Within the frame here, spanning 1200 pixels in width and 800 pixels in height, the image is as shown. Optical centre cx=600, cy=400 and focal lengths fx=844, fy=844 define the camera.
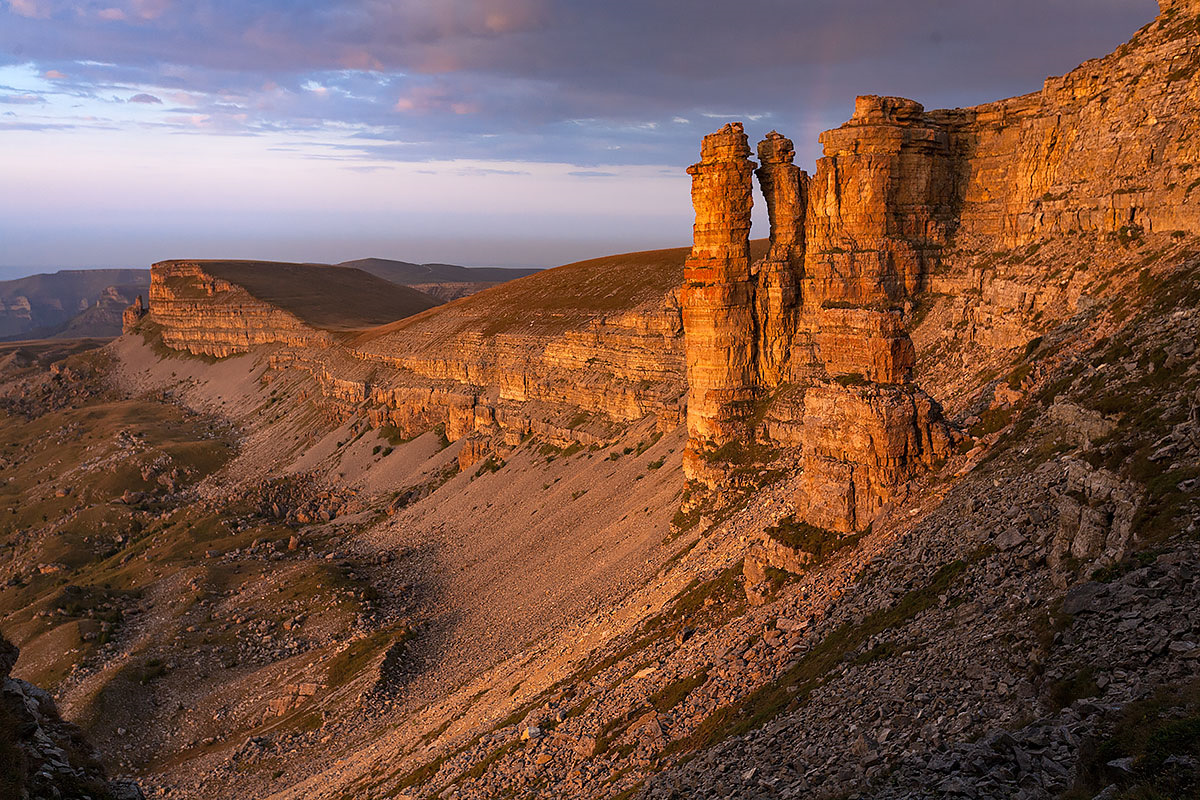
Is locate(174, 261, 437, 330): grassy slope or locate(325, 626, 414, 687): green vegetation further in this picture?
locate(174, 261, 437, 330): grassy slope

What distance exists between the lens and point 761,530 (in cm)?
3456

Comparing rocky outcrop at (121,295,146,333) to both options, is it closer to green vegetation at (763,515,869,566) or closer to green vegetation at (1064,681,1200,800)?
green vegetation at (763,515,869,566)

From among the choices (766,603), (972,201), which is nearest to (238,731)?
(766,603)

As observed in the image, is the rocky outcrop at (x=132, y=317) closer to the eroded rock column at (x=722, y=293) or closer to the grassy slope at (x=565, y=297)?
the grassy slope at (x=565, y=297)

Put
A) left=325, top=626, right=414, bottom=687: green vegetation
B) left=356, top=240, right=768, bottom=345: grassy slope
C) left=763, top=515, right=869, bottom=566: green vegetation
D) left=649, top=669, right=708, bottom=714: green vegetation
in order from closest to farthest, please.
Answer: left=649, top=669, right=708, bottom=714: green vegetation → left=763, top=515, right=869, bottom=566: green vegetation → left=325, top=626, right=414, bottom=687: green vegetation → left=356, top=240, right=768, bottom=345: grassy slope

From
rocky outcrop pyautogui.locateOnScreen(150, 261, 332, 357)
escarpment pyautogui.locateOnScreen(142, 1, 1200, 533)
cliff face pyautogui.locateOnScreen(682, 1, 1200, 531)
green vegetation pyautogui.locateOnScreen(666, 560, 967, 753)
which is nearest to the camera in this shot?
green vegetation pyautogui.locateOnScreen(666, 560, 967, 753)

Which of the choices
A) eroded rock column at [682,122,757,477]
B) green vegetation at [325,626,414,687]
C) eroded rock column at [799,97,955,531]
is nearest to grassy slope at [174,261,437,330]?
green vegetation at [325,626,414,687]

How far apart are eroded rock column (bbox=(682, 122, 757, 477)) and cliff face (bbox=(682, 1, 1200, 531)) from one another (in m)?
0.09

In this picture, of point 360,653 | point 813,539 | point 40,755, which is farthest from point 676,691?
point 360,653

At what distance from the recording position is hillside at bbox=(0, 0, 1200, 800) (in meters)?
16.0

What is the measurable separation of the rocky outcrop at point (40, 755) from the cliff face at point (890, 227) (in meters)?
22.6

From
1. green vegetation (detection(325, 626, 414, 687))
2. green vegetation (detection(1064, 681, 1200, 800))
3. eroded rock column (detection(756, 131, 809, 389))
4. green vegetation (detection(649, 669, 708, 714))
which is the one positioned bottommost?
green vegetation (detection(325, 626, 414, 687))

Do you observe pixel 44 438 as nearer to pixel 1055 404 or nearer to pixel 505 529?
pixel 505 529

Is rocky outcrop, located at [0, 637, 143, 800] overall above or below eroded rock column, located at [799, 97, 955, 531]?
below
